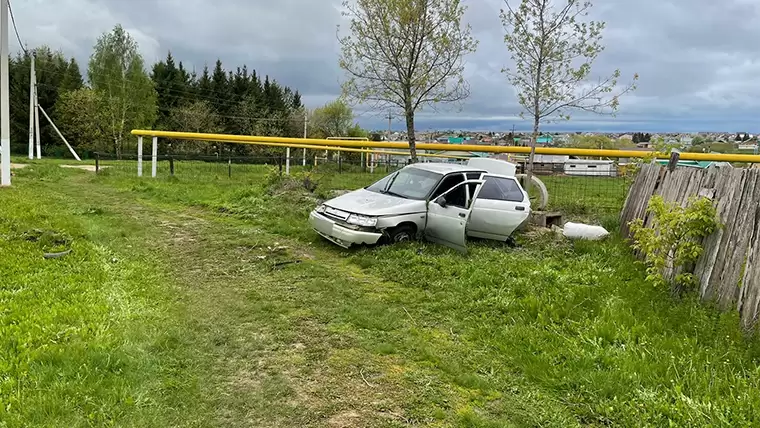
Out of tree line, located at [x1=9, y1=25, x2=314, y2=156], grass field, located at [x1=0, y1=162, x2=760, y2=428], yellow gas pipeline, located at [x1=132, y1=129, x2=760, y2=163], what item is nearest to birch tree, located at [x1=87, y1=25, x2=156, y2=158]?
tree line, located at [x1=9, y1=25, x2=314, y2=156]

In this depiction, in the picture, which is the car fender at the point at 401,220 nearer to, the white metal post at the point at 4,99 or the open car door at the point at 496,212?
the open car door at the point at 496,212

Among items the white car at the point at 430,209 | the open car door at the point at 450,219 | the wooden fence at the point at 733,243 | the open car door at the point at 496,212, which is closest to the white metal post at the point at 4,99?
the white car at the point at 430,209

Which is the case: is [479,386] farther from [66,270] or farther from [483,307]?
[66,270]

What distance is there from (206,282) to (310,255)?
1933mm

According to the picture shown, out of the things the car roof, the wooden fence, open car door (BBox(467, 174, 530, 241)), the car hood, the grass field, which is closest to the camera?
the grass field

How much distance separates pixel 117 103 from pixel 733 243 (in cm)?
4424

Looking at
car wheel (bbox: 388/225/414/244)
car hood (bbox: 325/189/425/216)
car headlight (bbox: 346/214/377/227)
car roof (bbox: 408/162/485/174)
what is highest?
car roof (bbox: 408/162/485/174)

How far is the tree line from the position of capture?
39625 mm

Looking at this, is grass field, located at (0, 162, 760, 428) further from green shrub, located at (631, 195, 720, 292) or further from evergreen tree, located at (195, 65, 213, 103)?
evergreen tree, located at (195, 65, 213, 103)

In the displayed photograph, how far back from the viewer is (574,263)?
7.20 meters

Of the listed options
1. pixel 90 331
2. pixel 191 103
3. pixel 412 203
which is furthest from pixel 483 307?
pixel 191 103

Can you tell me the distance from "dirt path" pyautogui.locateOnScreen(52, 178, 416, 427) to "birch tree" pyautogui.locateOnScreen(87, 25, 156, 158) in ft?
122

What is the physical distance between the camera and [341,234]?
25.6 ft

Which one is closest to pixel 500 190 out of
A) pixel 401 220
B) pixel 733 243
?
pixel 401 220
